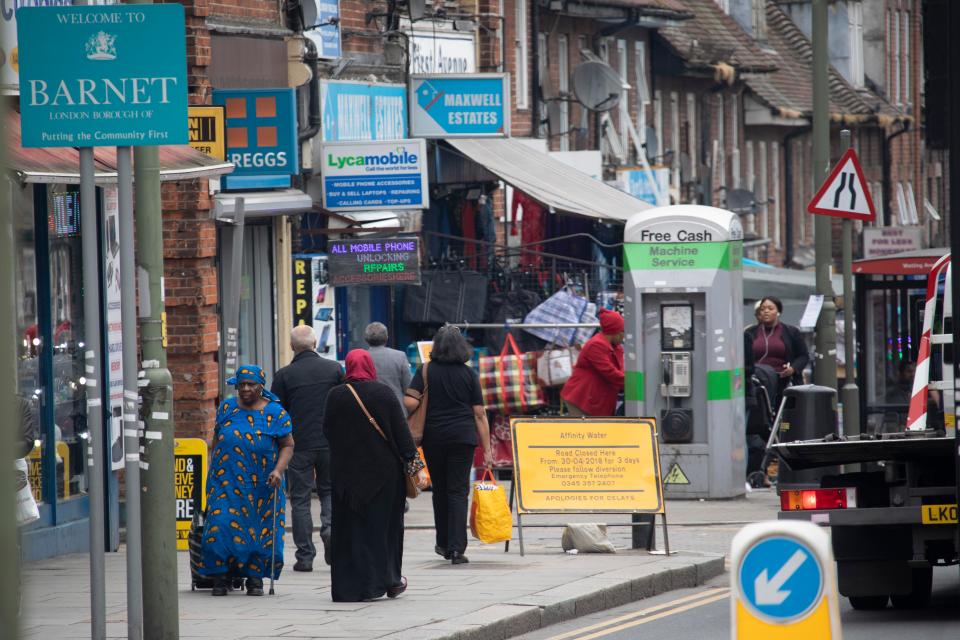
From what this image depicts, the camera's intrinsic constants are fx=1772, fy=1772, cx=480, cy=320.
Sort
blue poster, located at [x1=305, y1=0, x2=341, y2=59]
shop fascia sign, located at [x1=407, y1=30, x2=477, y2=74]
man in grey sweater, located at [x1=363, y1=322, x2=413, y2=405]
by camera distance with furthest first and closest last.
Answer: shop fascia sign, located at [x1=407, y1=30, x2=477, y2=74]
blue poster, located at [x1=305, y1=0, x2=341, y2=59]
man in grey sweater, located at [x1=363, y1=322, x2=413, y2=405]

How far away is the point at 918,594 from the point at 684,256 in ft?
22.9

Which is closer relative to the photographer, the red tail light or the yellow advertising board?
the red tail light

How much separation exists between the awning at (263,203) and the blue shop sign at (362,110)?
1477 mm

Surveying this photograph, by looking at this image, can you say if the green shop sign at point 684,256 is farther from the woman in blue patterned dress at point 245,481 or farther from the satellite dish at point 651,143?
the satellite dish at point 651,143

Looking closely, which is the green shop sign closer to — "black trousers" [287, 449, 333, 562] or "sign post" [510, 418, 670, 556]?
"sign post" [510, 418, 670, 556]

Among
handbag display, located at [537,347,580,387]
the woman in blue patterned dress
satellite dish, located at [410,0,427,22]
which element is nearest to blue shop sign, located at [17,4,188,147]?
the woman in blue patterned dress

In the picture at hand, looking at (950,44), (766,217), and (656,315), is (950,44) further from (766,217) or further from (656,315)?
(766,217)

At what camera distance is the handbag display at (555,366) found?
18766 mm

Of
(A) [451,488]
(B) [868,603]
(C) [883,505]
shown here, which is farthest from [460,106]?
(C) [883,505]

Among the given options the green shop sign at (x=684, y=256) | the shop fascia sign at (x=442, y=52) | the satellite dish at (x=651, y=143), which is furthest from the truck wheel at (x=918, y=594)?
the satellite dish at (x=651, y=143)

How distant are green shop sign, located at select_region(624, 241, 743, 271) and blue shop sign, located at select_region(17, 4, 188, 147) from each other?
9.87m

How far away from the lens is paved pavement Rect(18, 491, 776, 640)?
29.9 ft

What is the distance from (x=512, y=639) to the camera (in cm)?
940

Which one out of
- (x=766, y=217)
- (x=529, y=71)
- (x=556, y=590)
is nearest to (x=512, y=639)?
(x=556, y=590)
